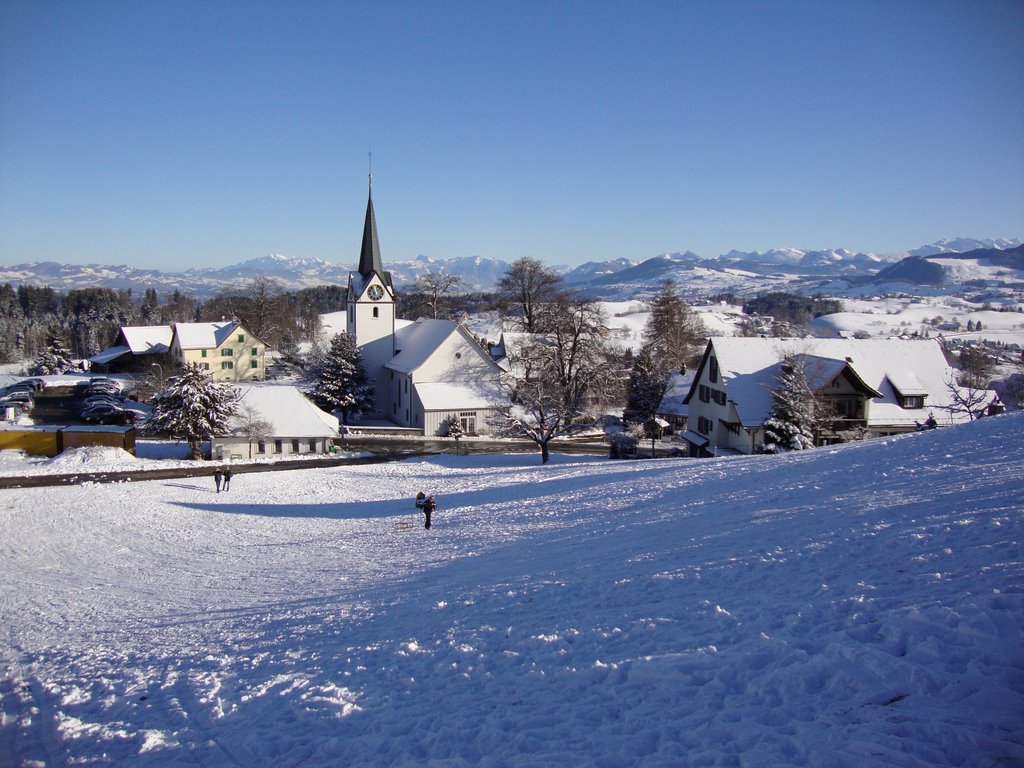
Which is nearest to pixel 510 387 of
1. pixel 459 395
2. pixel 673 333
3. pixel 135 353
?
pixel 459 395

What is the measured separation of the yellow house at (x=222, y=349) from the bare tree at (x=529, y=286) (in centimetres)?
2594

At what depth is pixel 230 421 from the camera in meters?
35.5

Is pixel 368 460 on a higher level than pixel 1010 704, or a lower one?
lower

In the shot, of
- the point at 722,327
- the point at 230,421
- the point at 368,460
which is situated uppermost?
the point at 722,327

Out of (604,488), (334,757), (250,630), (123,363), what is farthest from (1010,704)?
(123,363)

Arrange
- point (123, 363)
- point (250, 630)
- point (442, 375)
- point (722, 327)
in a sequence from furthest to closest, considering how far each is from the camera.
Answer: point (722, 327) → point (123, 363) → point (442, 375) → point (250, 630)

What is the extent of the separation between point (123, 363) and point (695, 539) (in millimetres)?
75071

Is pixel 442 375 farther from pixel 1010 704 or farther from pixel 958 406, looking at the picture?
pixel 1010 704

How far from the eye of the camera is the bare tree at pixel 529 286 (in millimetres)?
56750

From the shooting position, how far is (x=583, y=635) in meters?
9.00

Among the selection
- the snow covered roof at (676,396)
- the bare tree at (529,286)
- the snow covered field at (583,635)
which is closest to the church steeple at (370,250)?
the bare tree at (529,286)

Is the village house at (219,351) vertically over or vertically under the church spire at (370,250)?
under

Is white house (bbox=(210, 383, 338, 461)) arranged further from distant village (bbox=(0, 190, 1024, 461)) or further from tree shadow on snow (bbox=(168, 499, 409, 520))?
tree shadow on snow (bbox=(168, 499, 409, 520))

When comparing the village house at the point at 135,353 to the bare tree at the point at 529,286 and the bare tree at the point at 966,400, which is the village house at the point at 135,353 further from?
the bare tree at the point at 966,400
